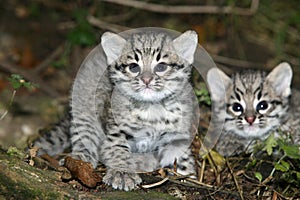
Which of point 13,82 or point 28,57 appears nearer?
point 13,82

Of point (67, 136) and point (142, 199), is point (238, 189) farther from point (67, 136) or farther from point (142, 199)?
point (67, 136)

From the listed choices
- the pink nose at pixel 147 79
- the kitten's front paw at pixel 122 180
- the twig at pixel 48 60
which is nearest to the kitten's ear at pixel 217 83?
the pink nose at pixel 147 79

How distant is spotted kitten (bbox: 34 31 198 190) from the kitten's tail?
487 millimetres

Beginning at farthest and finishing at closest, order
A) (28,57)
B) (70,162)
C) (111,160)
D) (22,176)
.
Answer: (28,57)
(111,160)
(70,162)
(22,176)

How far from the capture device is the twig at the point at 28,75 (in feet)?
26.2

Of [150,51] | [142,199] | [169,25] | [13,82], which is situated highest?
[169,25]

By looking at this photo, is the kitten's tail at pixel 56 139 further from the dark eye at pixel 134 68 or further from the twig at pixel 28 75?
the twig at pixel 28 75

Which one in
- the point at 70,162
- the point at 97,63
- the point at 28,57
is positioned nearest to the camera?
the point at 70,162

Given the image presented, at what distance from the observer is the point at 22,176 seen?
13.3 ft

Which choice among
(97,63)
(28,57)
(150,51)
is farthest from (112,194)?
(28,57)

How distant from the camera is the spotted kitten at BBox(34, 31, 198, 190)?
16.4ft

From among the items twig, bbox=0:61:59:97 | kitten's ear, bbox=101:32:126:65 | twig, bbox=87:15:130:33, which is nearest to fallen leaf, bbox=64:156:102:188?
kitten's ear, bbox=101:32:126:65

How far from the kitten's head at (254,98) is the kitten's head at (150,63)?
0.90 m

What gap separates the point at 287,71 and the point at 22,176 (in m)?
3.03
